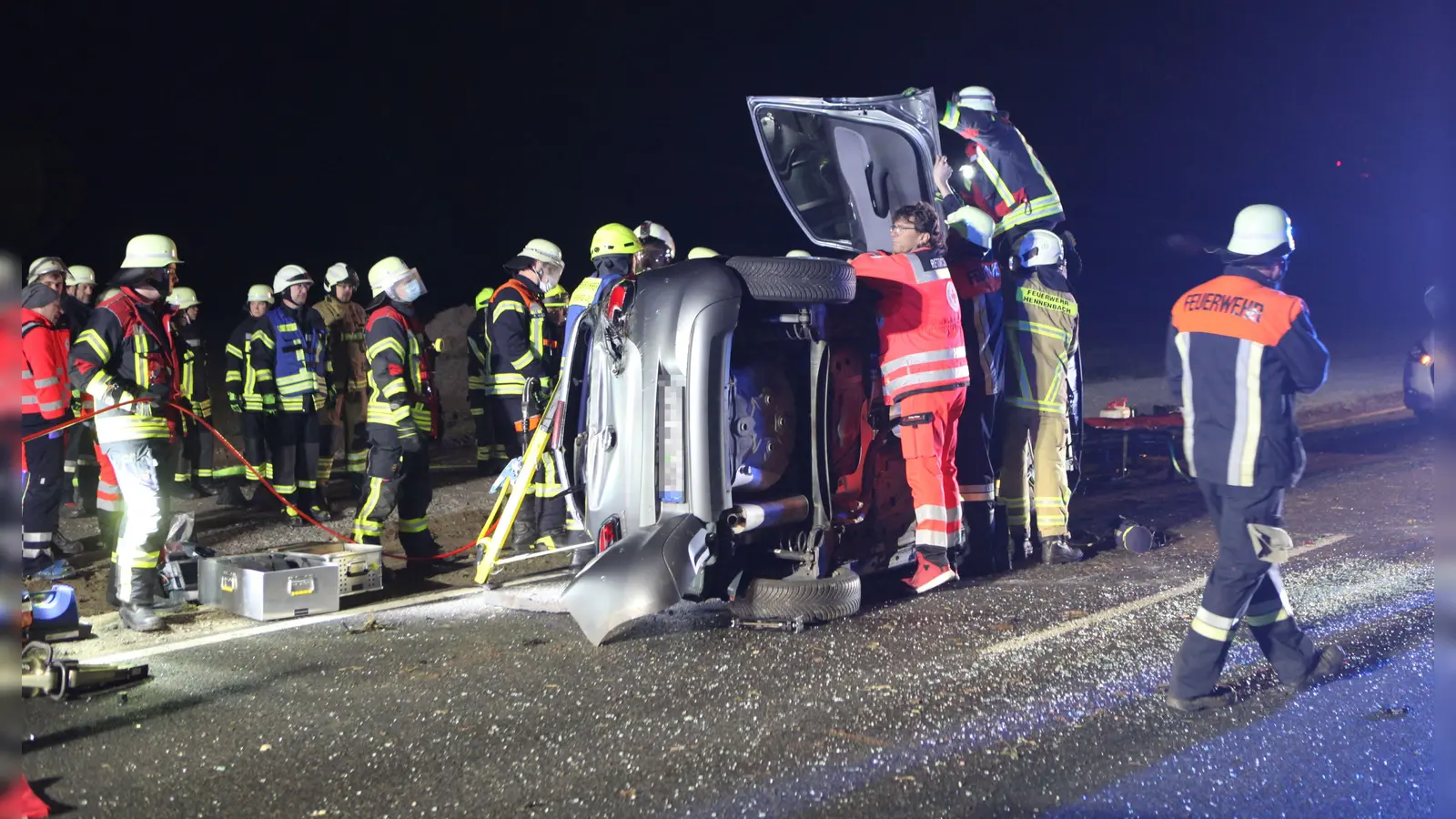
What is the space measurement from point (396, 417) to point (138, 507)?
156cm

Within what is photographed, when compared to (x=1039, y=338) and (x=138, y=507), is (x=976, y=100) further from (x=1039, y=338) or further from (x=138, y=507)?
(x=138, y=507)

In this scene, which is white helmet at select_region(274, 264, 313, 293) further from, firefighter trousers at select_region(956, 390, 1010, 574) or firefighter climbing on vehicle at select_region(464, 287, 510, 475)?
firefighter trousers at select_region(956, 390, 1010, 574)

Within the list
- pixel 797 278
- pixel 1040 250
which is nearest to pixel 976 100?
pixel 1040 250

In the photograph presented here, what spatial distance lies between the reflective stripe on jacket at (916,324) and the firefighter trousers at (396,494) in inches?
119

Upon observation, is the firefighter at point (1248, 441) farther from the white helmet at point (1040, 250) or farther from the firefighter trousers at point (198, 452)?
Result: the firefighter trousers at point (198, 452)

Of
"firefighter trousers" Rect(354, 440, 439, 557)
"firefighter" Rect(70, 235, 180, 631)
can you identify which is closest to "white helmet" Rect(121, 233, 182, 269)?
"firefighter" Rect(70, 235, 180, 631)

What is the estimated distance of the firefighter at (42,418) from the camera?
743cm

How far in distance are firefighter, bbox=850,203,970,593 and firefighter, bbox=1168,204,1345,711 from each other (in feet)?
5.55

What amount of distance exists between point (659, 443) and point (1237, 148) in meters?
30.4

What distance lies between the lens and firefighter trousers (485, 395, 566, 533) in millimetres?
7773

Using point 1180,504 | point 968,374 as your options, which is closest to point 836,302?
point 968,374

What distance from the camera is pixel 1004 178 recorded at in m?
7.90

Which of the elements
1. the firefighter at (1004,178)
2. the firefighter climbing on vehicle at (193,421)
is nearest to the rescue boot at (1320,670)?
the firefighter at (1004,178)

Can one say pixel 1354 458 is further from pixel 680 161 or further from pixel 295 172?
pixel 295 172
